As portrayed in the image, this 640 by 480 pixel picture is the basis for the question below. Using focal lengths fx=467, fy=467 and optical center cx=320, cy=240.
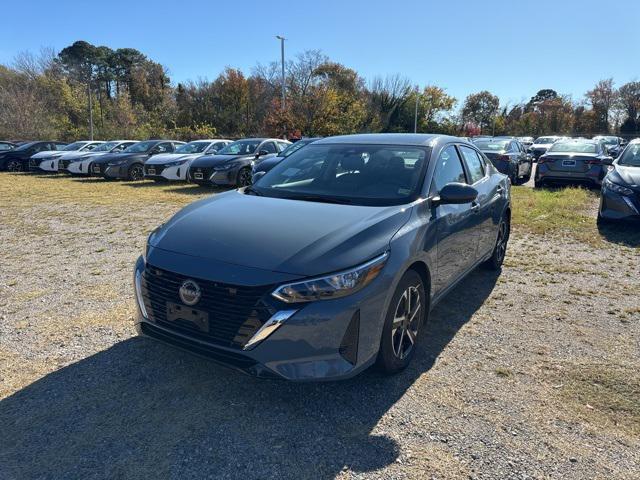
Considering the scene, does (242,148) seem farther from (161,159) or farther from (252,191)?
(252,191)

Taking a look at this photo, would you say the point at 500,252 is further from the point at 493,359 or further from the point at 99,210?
the point at 99,210

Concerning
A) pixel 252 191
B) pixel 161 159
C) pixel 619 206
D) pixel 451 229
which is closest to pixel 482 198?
pixel 451 229

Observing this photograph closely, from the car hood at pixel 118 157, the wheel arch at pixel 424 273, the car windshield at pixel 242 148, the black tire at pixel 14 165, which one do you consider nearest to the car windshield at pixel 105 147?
the black tire at pixel 14 165

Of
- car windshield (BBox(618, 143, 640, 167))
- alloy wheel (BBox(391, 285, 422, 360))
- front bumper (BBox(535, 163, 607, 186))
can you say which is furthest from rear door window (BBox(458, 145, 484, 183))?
front bumper (BBox(535, 163, 607, 186))

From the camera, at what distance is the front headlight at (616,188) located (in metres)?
7.36

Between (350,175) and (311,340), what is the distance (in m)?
1.77

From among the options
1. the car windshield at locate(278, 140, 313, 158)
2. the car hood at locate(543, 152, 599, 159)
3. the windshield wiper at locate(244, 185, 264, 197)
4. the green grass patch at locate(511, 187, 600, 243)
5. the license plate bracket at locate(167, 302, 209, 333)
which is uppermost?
the car windshield at locate(278, 140, 313, 158)

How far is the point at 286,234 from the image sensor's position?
116 inches

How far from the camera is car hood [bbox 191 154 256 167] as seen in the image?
13.0 m

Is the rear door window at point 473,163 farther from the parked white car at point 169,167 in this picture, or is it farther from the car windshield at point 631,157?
the parked white car at point 169,167

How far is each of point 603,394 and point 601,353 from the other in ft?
2.18

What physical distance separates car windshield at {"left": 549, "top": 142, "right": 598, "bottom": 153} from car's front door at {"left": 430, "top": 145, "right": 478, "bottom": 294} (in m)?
10.4

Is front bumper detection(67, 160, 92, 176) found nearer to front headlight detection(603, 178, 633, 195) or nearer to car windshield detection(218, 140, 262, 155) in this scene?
car windshield detection(218, 140, 262, 155)

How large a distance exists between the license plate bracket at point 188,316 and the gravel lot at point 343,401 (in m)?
0.54
